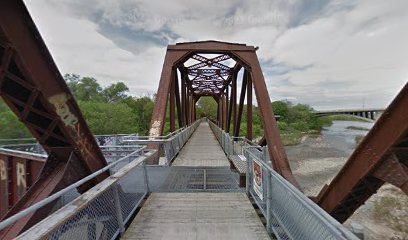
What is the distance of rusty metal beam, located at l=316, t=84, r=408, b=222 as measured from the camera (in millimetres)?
2484

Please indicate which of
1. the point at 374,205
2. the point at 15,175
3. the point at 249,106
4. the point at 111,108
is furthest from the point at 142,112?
the point at 374,205

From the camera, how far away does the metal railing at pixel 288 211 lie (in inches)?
80.2

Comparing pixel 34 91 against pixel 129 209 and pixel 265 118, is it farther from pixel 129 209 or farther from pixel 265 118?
pixel 265 118

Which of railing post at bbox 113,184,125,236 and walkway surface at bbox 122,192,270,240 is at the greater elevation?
railing post at bbox 113,184,125,236

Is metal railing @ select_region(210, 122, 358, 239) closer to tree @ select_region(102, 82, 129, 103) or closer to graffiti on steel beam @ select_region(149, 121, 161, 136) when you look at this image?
graffiti on steel beam @ select_region(149, 121, 161, 136)

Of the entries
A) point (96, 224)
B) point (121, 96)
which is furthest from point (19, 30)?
point (121, 96)

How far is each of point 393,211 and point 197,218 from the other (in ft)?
55.2

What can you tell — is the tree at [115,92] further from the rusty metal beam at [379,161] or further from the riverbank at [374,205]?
the rusty metal beam at [379,161]

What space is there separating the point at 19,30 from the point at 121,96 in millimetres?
59420

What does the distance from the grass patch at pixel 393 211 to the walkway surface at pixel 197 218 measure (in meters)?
13.7

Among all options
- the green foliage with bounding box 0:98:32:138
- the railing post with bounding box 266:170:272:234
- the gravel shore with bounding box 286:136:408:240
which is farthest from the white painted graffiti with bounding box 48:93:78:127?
the green foliage with bounding box 0:98:32:138

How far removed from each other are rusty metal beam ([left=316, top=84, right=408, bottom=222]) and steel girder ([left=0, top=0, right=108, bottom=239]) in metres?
3.95

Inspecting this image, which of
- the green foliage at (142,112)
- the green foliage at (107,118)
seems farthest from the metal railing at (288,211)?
the green foliage at (142,112)

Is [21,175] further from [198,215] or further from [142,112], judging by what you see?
[142,112]
